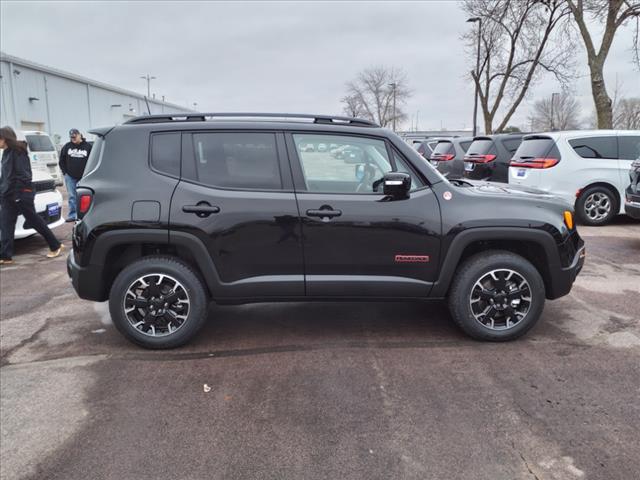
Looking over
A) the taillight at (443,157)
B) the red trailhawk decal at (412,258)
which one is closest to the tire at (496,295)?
the red trailhawk decal at (412,258)

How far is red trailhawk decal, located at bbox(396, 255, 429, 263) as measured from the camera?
3.89m

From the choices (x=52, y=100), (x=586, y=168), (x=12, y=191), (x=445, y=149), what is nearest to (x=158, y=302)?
(x=12, y=191)

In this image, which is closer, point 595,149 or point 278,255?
point 278,255

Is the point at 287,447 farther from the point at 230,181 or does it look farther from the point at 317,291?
the point at 230,181

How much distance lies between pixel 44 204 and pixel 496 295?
6910 millimetres

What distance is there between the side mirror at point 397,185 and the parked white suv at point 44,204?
6.06 m

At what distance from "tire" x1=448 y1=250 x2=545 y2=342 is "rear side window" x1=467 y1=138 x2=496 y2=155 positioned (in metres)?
7.73

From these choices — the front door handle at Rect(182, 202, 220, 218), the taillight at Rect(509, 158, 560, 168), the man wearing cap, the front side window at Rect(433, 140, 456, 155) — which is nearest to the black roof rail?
the front door handle at Rect(182, 202, 220, 218)

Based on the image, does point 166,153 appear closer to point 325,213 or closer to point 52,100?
point 325,213

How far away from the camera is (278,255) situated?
388 centimetres

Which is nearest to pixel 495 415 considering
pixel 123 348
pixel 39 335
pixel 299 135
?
pixel 299 135

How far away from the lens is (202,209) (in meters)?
3.81

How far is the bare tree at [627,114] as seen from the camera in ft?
149

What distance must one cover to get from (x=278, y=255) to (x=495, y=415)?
6.12 feet
